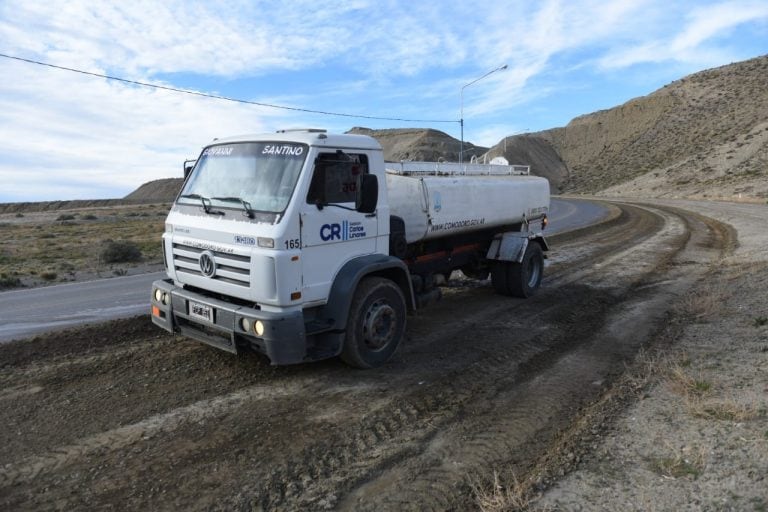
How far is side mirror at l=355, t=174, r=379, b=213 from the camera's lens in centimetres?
566

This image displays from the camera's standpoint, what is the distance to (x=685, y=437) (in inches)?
169

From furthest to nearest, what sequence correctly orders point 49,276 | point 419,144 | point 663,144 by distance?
point 419,144 < point 663,144 < point 49,276

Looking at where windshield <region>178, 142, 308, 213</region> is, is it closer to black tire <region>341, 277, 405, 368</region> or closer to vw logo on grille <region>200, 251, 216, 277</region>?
vw logo on grille <region>200, 251, 216, 277</region>

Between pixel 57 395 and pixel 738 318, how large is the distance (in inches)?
340

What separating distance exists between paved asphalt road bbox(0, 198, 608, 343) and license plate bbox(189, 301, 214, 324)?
3620 millimetres

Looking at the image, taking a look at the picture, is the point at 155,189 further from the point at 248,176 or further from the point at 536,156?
the point at 248,176

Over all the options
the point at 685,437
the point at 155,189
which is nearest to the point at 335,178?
the point at 685,437

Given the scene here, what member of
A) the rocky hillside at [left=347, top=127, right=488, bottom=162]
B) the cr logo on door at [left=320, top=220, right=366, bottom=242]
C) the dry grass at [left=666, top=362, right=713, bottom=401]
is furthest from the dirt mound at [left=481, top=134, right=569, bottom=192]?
the cr logo on door at [left=320, top=220, right=366, bottom=242]

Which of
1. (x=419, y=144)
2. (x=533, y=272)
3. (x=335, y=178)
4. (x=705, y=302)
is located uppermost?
(x=419, y=144)

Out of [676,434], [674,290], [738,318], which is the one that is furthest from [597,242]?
[676,434]

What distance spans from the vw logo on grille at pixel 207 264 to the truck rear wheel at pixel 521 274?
5862 millimetres

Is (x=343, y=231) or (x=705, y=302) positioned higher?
(x=343, y=231)

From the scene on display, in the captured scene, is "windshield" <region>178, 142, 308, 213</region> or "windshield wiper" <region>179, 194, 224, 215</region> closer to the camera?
"windshield" <region>178, 142, 308, 213</region>

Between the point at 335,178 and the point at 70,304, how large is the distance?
23.5 feet
